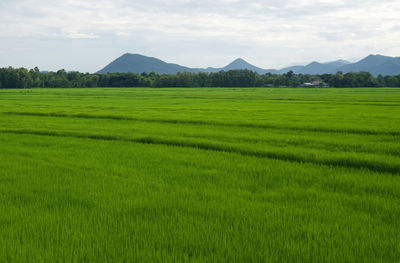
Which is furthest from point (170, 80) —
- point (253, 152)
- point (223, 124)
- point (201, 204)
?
point (201, 204)

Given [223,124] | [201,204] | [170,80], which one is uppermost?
[170,80]

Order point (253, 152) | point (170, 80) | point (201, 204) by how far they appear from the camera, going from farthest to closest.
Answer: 1. point (170, 80)
2. point (253, 152)
3. point (201, 204)

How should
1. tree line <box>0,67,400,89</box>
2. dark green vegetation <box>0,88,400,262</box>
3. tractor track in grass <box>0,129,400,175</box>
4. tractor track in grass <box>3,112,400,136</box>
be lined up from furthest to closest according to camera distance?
tree line <box>0,67,400,89</box> < tractor track in grass <box>3,112,400,136</box> < tractor track in grass <box>0,129,400,175</box> < dark green vegetation <box>0,88,400,262</box>

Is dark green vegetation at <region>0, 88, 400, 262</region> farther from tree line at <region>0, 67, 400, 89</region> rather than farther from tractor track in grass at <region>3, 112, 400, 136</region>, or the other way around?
tree line at <region>0, 67, 400, 89</region>

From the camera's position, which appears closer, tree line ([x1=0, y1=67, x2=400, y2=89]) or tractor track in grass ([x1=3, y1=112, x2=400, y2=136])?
tractor track in grass ([x1=3, y1=112, x2=400, y2=136])

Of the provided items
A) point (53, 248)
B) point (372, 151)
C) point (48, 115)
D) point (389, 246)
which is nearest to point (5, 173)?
point (53, 248)

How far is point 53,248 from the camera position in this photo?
4.27m

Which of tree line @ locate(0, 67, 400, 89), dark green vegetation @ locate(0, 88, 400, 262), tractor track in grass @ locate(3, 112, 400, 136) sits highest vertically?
tree line @ locate(0, 67, 400, 89)

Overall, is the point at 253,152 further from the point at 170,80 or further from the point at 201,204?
the point at 170,80

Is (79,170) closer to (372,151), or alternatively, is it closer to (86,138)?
(86,138)

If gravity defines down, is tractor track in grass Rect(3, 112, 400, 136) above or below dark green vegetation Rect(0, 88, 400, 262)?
above

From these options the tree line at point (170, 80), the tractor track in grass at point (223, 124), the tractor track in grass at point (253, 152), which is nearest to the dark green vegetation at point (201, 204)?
the tractor track in grass at point (253, 152)

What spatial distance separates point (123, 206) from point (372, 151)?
888 centimetres

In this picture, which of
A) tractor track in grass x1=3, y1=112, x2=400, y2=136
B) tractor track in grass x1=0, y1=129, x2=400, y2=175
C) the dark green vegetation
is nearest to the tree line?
tractor track in grass x1=3, y1=112, x2=400, y2=136
